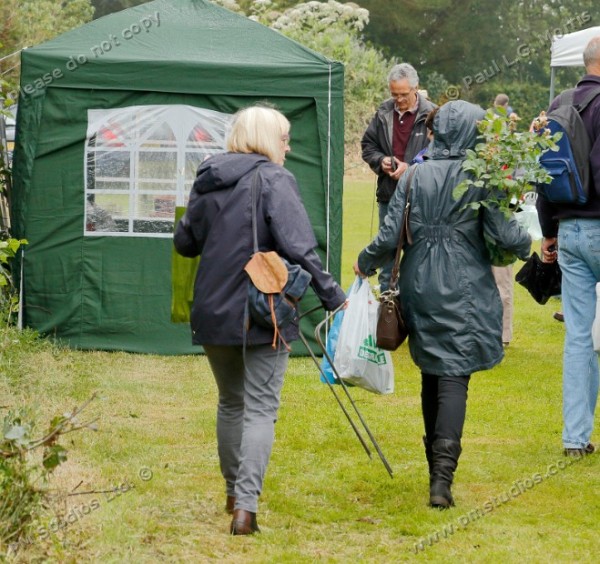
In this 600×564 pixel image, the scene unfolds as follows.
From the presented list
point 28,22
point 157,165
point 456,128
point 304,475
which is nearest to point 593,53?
point 456,128

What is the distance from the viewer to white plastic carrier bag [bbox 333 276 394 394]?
568cm

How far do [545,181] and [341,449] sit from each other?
1836 millimetres

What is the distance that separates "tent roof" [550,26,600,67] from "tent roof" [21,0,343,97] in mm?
5504

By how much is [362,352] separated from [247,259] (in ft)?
4.17

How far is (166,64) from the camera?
841 cm

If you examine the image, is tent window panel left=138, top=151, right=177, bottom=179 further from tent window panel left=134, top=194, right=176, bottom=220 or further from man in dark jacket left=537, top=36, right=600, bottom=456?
man in dark jacket left=537, top=36, right=600, bottom=456

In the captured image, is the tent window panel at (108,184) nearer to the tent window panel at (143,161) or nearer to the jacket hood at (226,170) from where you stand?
the tent window panel at (143,161)

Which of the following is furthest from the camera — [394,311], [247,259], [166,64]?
[166,64]

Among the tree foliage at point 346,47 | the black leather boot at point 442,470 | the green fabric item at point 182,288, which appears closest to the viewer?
the black leather boot at point 442,470

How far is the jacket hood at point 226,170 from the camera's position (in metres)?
4.61

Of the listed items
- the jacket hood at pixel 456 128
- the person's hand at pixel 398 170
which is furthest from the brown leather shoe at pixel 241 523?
the person's hand at pixel 398 170

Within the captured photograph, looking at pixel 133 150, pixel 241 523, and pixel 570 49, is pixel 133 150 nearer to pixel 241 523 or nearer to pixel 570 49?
pixel 241 523

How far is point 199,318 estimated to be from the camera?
15.2 feet

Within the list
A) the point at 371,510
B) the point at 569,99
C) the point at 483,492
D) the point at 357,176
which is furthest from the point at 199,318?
the point at 357,176
